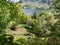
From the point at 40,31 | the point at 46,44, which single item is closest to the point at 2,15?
the point at 46,44

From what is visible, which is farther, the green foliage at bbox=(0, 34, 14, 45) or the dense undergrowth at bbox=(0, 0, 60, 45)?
the green foliage at bbox=(0, 34, 14, 45)

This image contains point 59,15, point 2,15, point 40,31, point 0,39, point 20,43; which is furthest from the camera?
point 40,31

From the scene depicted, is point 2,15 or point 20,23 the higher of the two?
point 2,15

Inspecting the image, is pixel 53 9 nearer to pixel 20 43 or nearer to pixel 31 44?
pixel 31 44

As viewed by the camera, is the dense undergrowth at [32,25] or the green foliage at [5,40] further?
the green foliage at [5,40]

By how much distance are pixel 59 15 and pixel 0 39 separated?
612 cm

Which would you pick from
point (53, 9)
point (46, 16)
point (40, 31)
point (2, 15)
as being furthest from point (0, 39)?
point (46, 16)

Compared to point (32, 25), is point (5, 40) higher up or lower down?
higher up

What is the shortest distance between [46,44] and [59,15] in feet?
13.1

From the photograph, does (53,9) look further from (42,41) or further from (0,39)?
(0,39)

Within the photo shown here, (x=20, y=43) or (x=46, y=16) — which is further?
(x=46, y=16)

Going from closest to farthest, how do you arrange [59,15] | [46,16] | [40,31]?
[59,15] → [40,31] → [46,16]

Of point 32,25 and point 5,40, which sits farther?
point 32,25

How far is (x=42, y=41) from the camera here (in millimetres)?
13023
